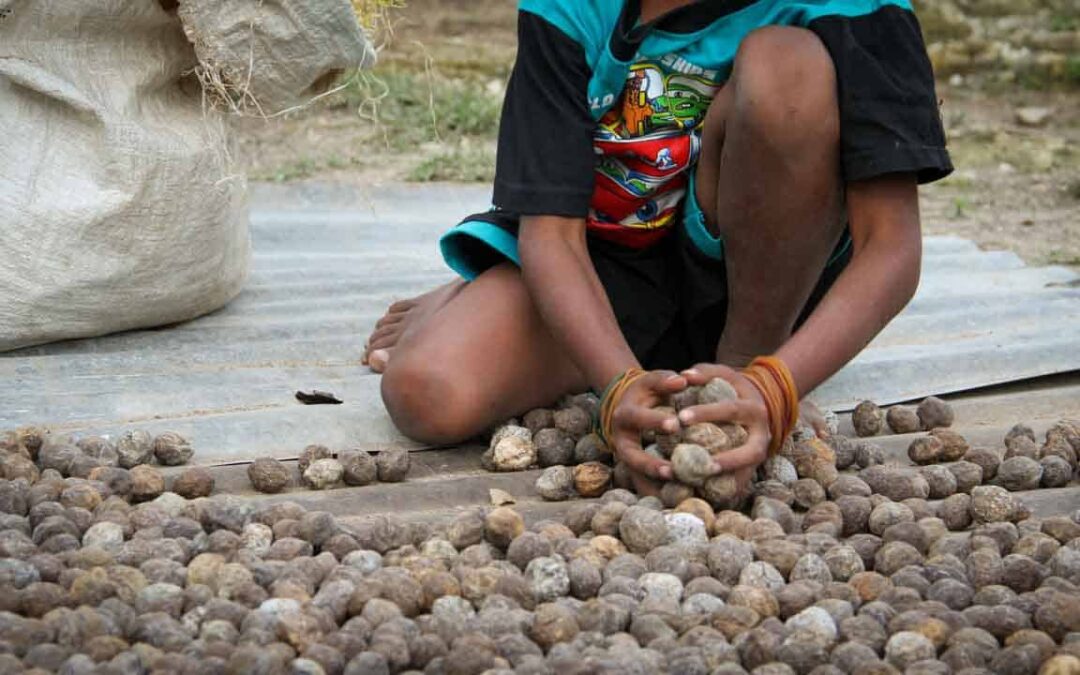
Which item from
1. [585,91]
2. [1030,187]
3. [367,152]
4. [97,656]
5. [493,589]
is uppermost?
[585,91]

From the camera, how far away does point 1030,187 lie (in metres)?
5.17

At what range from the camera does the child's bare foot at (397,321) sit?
9.33 ft

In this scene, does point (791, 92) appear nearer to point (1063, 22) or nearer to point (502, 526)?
point (502, 526)

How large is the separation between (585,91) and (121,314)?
1157 mm

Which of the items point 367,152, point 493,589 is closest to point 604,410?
point 493,589

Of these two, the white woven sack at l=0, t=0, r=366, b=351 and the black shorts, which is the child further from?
the white woven sack at l=0, t=0, r=366, b=351

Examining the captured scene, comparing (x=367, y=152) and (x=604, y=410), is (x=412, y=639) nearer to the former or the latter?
(x=604, y=410)

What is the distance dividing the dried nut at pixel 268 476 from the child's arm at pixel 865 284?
33.5 inches

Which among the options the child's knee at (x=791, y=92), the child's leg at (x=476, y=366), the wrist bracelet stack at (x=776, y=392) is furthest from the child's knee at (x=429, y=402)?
the child's knee at (x=791, y=92)

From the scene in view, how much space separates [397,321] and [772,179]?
3.24 ft

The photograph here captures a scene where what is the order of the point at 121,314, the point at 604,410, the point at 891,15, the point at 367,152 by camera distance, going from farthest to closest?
the point at 367,152 < the point at 121,314 < the point at 891,15 < the point at 604,410

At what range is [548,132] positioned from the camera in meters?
2.39

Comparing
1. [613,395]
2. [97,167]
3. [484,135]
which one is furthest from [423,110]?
[613,395]

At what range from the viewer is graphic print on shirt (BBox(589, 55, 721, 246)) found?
248 centimetres
